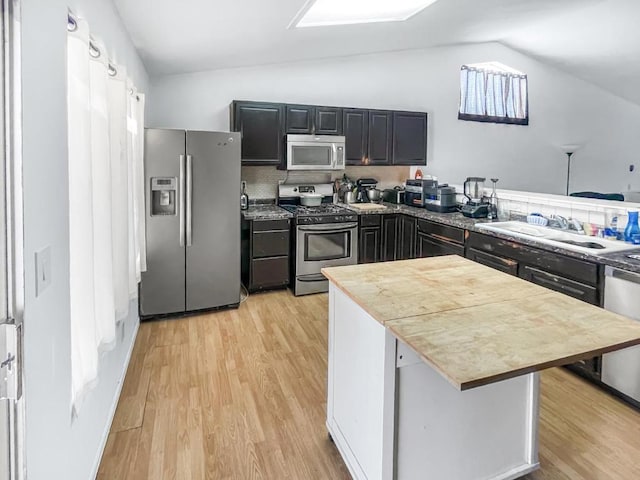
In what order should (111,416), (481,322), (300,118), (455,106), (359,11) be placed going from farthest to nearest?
(455,106), (300,118), (359,11), (111,416), (481,322)

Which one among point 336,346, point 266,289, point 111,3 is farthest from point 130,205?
point 266,289

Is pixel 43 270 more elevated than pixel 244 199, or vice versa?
pixel 244 199

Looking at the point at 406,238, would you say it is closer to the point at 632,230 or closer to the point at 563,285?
the point at 563,285

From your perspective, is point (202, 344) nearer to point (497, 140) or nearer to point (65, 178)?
point (65, 178)

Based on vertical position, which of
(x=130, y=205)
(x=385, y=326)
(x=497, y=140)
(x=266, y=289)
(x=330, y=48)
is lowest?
(x=266, y=289)

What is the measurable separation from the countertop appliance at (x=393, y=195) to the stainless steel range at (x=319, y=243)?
0.78 m

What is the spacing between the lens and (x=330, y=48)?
4.34 m

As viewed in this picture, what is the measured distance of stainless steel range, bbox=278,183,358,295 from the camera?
4.39 m

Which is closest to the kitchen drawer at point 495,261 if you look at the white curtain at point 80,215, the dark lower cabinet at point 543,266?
the dark lower cabinet at point 543,266

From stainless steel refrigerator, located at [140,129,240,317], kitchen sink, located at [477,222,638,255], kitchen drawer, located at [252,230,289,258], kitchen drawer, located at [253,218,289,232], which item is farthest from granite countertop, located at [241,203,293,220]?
kitchen sink, located at [477,222,638,255]

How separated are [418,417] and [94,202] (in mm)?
1628

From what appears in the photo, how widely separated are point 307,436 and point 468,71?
527 centimetres

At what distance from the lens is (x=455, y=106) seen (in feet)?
A: 18.5

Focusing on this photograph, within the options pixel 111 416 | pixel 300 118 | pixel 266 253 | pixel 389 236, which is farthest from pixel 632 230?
pixel 111 416
